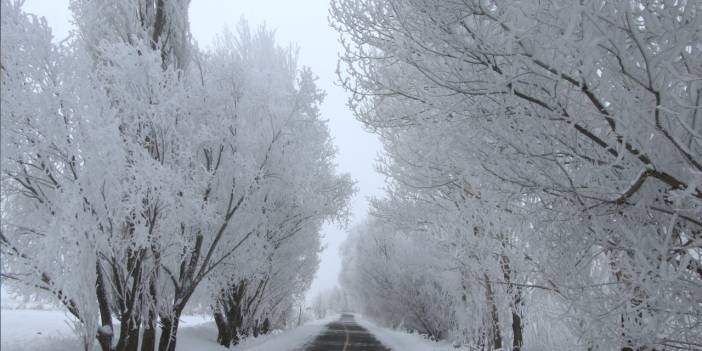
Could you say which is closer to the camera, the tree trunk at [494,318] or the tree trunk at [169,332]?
the tree trunk at [169,332]

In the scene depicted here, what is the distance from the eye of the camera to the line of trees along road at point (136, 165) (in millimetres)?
5898

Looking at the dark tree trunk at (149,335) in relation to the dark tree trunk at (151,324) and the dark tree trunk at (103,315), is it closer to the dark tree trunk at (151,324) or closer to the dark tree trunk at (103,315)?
the dark tree trunk at (151,324)

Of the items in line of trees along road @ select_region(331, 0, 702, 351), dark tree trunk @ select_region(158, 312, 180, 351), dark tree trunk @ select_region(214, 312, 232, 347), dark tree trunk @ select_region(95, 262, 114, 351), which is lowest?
dark tree trunk @ select_region(214, 312, 232, 347)

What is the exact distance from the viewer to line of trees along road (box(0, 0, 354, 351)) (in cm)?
590

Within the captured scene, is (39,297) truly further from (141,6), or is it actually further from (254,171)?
(141,6)

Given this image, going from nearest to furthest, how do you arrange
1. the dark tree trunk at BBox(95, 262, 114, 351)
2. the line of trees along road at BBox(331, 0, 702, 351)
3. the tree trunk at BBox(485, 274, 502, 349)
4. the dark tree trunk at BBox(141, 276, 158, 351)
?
the line of trees along road at BBox(331, 0, 702, 351) < the dark tree trunk at BBox(95, 262, 114, 351) < the dark tree trunk at BBox(141, 276, 158, 351) < the tree trunk at BBox(485, 274, 502, 349)

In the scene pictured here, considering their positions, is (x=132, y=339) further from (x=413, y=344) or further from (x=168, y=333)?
(x=413, y=344)

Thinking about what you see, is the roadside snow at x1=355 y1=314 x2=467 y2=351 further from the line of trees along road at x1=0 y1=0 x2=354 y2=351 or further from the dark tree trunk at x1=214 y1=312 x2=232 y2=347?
the line of trees along road at x1=0 y1=0 x2=354 y2=351

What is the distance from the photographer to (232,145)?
29.7 ft

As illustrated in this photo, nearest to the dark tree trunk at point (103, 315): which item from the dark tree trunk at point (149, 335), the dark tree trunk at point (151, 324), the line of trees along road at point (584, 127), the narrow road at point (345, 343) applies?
the dark tree trunk at point (151, 324)

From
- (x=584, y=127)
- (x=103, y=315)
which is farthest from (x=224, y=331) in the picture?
(x=584, y=127)

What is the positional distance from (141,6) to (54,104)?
430 cm

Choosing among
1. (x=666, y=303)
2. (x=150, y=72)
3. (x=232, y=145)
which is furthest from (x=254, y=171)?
(x=666, y=303)

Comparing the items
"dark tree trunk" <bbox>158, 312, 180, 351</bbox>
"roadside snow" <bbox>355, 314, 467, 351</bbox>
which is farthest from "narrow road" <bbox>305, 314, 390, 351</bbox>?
"dark tree trunk" <bbox>158, 312, 180, 351</bbox>
